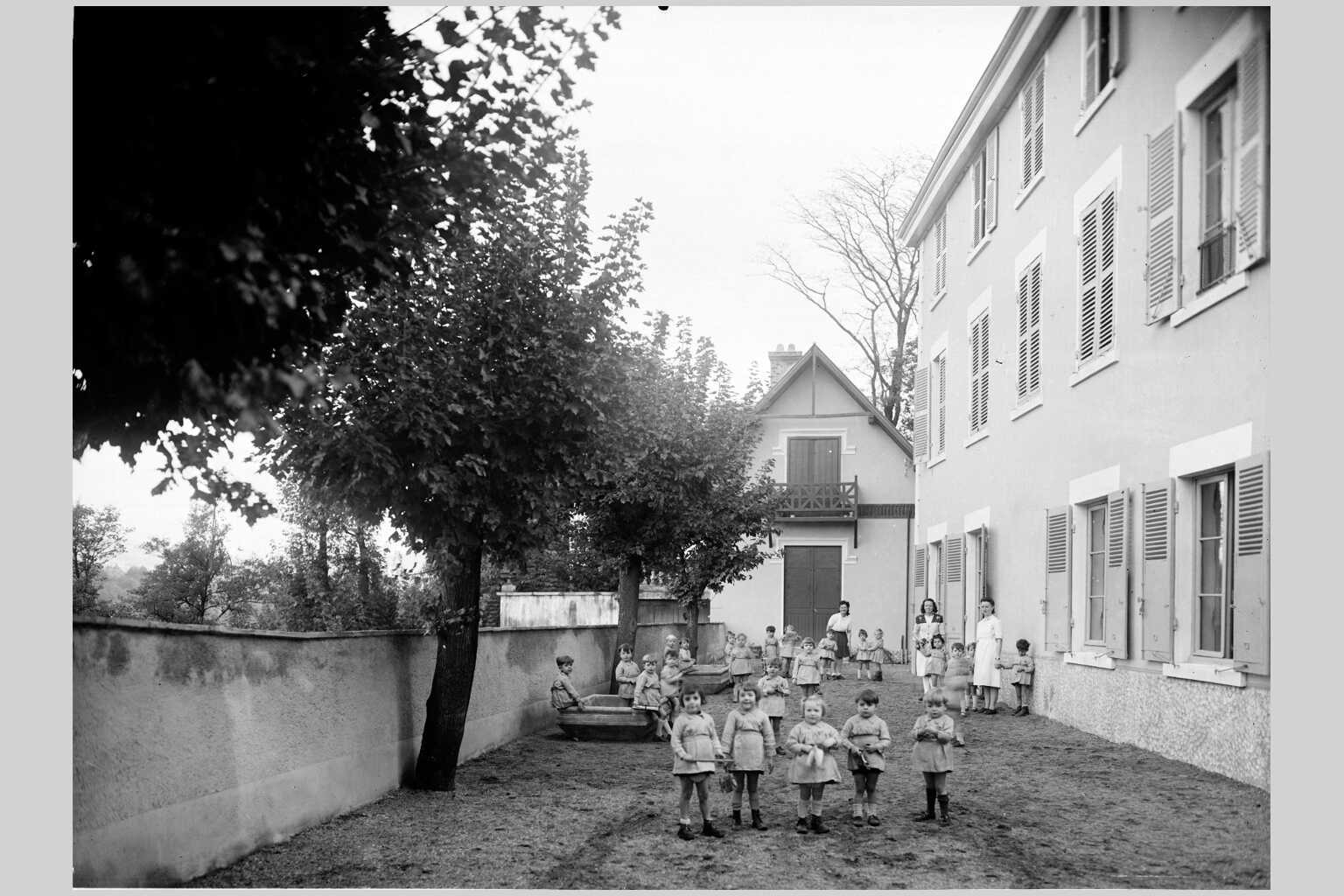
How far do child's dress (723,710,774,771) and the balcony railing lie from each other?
3985 mm

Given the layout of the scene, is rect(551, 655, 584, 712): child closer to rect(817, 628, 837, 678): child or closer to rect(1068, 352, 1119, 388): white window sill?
rect(817, 628, 837, 678): child

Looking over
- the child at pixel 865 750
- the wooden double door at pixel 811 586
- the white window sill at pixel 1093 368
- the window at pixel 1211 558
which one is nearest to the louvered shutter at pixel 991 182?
the white window sill at pixel 1093 368

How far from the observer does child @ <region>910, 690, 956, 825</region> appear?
27.3 ft

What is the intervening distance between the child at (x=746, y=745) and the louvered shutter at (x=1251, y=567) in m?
2.88

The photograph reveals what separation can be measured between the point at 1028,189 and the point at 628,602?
26.9 ft

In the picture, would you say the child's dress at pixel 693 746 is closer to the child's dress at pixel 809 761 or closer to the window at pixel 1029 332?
the child's dress at pixel 809 761

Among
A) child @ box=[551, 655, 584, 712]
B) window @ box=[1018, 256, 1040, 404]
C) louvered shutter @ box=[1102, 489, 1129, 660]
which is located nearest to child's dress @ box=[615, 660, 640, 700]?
child @ box=[551, 655, 584, 712]

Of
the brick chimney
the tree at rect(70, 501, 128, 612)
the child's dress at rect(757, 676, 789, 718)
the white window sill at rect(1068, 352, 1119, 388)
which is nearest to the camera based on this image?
the tree at rect(70, 501, 128, 612)

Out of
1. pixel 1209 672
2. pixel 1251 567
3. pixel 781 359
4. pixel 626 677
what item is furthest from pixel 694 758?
pixel 781 359

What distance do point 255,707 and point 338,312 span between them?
264 cm

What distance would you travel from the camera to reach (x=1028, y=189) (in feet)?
43.5

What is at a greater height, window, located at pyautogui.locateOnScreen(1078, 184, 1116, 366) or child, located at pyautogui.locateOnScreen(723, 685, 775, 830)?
window, located at pyautogui.locateOnScreen(1078, 184, 1116, 366)

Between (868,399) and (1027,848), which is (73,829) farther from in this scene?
(868,399)

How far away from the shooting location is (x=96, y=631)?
6230mm
